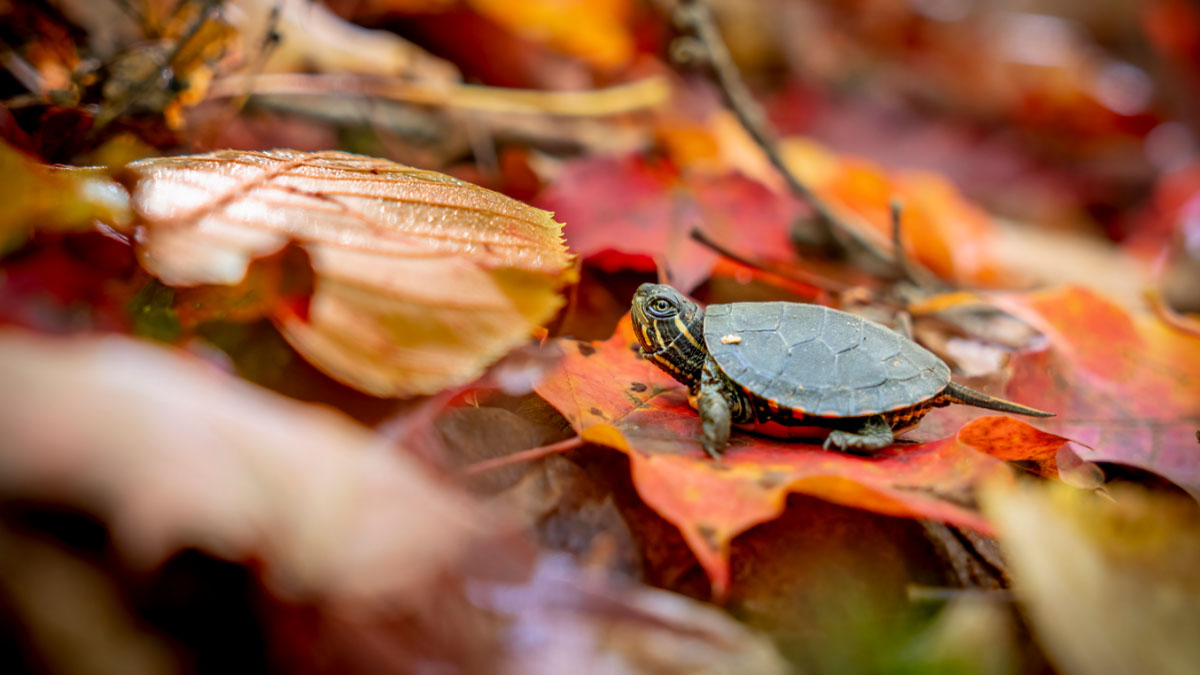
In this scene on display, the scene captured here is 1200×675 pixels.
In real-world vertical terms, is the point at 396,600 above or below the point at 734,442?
above

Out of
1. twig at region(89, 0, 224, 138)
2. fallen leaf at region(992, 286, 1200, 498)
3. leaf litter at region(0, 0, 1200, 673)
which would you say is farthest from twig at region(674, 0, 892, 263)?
twig at region(89, 0, 224, 138)

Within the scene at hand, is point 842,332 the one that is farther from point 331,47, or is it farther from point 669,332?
point 331,47

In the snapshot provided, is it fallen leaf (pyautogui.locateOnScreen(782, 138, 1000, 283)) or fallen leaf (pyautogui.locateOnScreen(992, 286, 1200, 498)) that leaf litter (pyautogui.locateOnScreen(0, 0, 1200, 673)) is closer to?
fallen leaf (pyautogui.locateOnScreen(992, 286, 1200, 498))

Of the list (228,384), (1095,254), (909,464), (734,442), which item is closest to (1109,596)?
(909,464)

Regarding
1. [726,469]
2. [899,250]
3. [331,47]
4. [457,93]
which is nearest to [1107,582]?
[726,469]

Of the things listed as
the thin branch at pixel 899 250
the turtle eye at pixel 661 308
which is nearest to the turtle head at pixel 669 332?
the turtle eye at pixel 661 308

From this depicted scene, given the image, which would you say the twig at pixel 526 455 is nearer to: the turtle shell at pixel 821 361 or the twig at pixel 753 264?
the turtle shell at pixel 821 361

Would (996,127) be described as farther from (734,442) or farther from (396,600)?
(396,600)

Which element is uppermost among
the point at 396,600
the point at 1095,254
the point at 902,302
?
the point at 396,600
